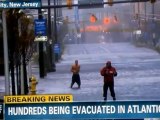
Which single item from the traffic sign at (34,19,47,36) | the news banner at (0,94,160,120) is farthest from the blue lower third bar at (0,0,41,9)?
the traffic sign at (34,19,47,36)

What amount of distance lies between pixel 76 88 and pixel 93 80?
20.0 ft

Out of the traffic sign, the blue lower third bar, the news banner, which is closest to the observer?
the news banner

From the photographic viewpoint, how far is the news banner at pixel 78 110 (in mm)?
14062

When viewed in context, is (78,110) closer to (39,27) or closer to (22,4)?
(22,4)

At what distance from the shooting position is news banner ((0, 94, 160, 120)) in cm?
1406

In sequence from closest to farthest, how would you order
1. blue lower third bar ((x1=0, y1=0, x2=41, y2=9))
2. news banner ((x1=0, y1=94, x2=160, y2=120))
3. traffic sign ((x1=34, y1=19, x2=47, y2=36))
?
news banner ((x1=0, y1=94, x2=160, y2=120)), blue lower third bar ((x1=0, y1=0, x2=41, y2=9)), traffic sign ((x1=34, y1=19, x2=47, y2=36))

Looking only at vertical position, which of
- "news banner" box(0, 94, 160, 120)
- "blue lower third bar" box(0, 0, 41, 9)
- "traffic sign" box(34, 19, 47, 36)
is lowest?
"news banner" box(0, 94, 160, 120)

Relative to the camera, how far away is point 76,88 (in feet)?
116

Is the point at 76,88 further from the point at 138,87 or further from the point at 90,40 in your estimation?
the point at 90,40

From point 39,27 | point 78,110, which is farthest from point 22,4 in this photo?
point 39,27

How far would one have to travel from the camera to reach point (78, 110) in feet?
46.9

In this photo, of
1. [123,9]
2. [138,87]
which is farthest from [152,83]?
[123,9]

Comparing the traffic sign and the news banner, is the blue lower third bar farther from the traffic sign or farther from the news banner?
the traffic sign

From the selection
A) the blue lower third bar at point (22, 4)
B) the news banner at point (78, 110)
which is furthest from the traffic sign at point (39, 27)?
the news banner at point (78, 110)
